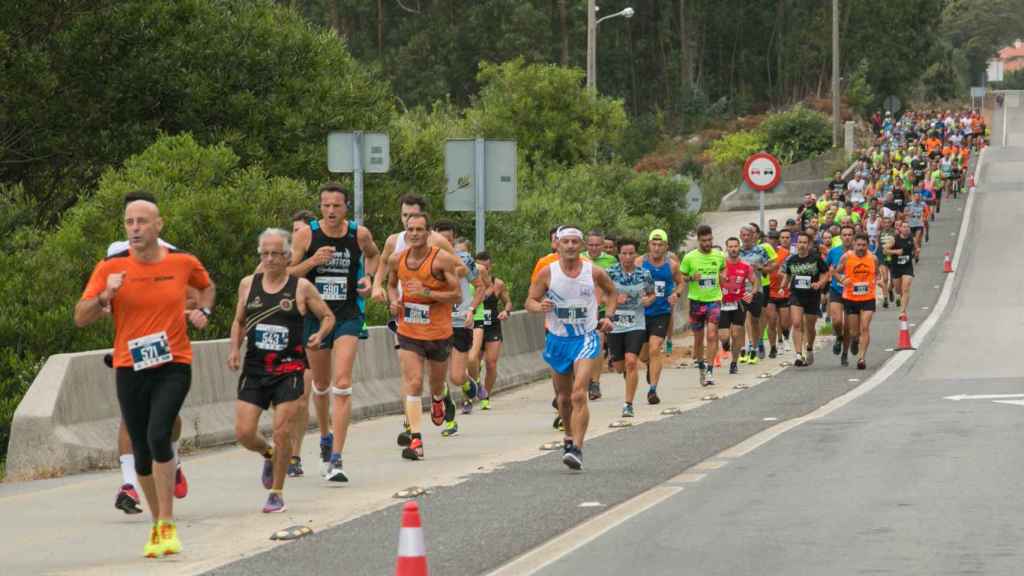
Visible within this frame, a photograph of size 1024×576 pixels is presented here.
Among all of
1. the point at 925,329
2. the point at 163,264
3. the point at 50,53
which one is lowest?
the point at 925,329

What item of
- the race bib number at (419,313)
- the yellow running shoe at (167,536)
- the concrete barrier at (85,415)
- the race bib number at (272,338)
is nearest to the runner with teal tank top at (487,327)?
the concrete barrier at (85,415)

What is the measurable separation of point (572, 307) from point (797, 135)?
73.7 m

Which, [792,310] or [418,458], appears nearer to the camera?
[418,458]

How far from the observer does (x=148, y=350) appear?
34.2 feet

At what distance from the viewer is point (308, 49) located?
32.2 m

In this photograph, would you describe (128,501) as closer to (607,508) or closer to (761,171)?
(607,508)

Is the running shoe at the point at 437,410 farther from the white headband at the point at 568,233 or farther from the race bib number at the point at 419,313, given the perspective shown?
the white headband at the point at 568,233

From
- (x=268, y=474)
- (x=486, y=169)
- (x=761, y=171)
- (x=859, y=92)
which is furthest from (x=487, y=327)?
(x=859, y=92)

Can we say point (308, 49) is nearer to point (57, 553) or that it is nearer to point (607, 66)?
point (57, 553)

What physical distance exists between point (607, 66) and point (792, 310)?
82383 mm

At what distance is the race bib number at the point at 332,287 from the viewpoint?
14.3 metres

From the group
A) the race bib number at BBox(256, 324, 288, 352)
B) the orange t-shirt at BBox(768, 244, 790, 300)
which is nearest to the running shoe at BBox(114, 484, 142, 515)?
the race bib number at BBox(256, 324, 288, 352)

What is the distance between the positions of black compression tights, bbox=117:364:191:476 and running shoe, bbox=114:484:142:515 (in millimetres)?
1451

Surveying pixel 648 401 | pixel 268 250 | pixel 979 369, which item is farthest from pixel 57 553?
pixel 979 369
